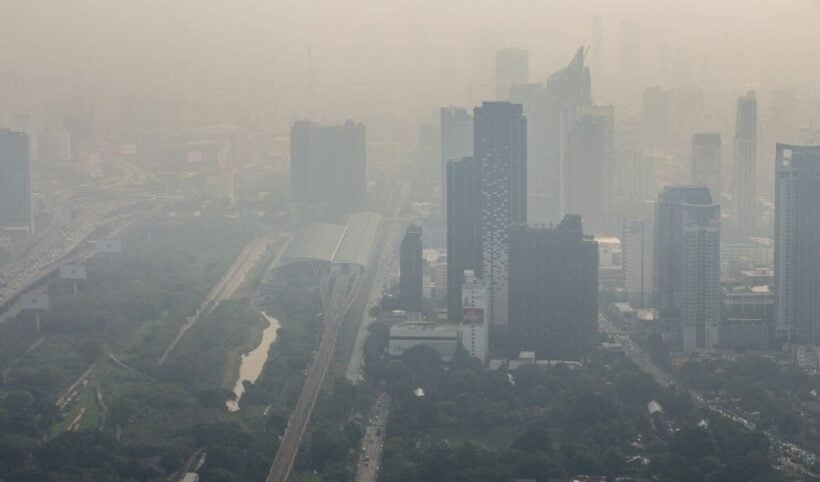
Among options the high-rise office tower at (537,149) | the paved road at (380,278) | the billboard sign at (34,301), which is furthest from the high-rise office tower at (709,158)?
the billboard sign at (34,301)

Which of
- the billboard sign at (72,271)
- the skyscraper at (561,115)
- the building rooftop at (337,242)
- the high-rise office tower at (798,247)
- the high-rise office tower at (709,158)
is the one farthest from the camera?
the skyscraper at (561,115)

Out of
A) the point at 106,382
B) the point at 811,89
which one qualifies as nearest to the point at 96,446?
the point at 106,382

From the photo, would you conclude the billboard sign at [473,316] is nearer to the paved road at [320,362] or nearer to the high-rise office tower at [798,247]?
the paved road at [320,362]

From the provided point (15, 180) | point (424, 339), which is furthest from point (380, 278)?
point (15, 180)

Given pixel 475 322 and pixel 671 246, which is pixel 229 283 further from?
pixel 671 246

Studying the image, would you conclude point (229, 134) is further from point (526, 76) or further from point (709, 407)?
point (709, 407)

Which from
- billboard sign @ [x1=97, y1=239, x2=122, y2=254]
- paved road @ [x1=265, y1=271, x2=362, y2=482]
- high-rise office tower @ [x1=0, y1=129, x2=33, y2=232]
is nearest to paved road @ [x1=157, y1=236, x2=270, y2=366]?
paved road @ [x1=265, y1=271, x2=362, y2=482]
